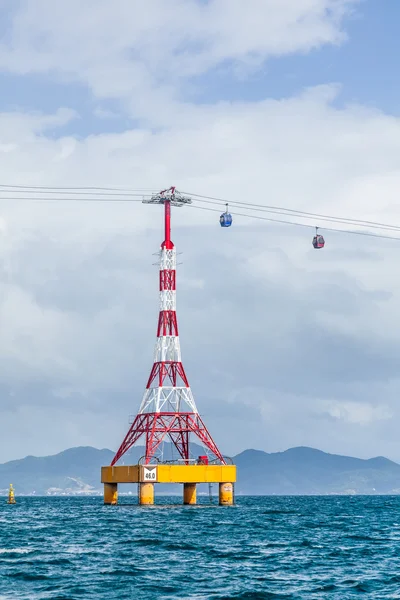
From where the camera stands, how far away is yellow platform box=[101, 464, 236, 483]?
106 meters

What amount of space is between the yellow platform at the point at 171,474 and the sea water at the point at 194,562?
22.3m

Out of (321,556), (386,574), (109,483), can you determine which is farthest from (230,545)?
(109,483)

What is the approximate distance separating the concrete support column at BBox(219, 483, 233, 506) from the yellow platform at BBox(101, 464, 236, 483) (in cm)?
213

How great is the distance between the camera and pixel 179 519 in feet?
298

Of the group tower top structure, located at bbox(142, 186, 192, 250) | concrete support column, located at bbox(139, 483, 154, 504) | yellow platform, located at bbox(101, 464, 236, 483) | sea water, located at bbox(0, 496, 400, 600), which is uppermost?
tower top structure, located at bbox(142, 186, 192, 250)

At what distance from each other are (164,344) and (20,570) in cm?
6335

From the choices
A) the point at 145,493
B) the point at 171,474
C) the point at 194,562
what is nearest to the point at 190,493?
the point at 145,493

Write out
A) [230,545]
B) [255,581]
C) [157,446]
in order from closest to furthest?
[255,581] < [230,545] < [157,446]

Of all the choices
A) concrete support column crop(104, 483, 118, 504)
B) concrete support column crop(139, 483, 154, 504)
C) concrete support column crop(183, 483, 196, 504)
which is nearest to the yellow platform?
concrete support column crop(139, 483, 154, 504)

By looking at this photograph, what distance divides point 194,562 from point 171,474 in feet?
182

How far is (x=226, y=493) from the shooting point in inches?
4572

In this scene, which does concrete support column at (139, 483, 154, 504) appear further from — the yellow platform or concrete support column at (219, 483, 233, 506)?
concrete support column at (219, 483, 233, 506)

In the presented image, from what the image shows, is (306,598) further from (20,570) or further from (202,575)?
(20,570)

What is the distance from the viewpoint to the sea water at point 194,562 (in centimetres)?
4256
